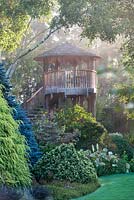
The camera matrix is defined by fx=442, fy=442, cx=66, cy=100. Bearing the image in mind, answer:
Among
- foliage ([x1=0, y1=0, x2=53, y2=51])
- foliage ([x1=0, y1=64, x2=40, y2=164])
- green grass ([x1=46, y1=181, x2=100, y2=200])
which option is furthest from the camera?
foliage ([x1=0, y1=0, x2=53, y2=51])

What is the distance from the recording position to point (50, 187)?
988cm

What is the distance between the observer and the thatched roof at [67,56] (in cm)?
2524

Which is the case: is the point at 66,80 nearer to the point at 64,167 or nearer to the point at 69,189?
the point at 64,167

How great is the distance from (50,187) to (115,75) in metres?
20.9

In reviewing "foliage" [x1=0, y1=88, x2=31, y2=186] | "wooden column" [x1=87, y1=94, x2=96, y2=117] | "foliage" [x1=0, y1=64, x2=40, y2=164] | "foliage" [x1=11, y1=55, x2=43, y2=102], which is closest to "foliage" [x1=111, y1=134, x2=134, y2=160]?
"foliage" [x1=0, y1=64, x2=40, y2=164]

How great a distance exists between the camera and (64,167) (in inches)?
420

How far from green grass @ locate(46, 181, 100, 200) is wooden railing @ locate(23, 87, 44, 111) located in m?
14.5

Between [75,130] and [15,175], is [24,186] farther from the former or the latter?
[75,130]

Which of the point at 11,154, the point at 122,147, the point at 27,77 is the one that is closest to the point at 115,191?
the point at 11,154

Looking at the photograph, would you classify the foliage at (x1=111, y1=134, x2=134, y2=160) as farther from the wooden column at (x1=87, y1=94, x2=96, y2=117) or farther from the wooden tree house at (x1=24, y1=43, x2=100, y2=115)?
the wooden column at (x1=87, y1=94, x2=96, y2=117)

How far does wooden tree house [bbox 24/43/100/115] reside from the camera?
2422cm

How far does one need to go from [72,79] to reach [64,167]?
1391cm

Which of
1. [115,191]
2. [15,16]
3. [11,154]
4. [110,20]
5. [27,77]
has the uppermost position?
[15,16]

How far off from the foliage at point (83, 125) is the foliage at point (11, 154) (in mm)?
7596
